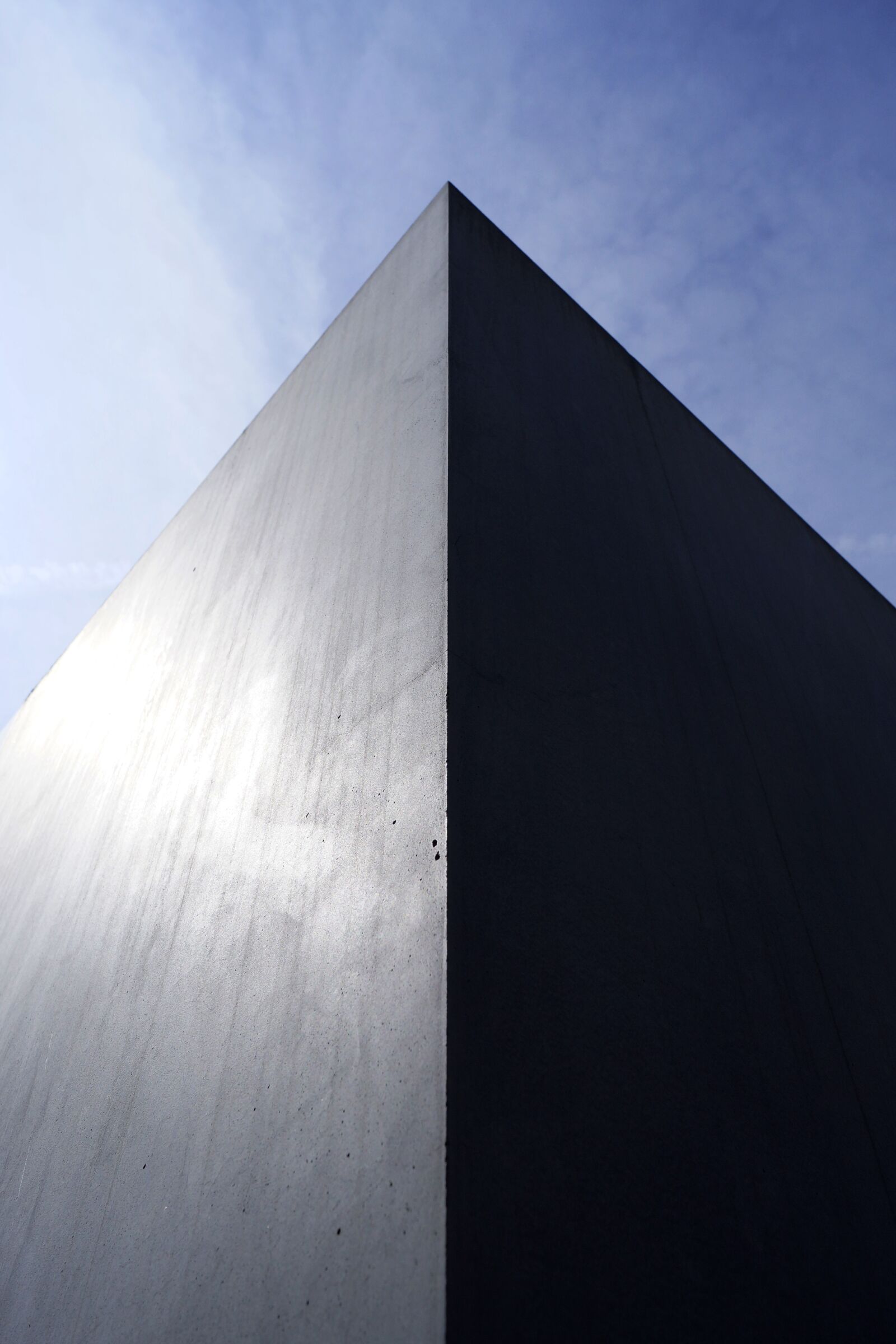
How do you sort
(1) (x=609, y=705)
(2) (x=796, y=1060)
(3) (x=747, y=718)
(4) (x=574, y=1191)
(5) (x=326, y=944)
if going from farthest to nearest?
(3) (x=747, y=718) → (1) (x=609, y=705) → (2) (x=796, y=1060) → (5) (x=326, y=944) → (4) (x=574, y=1191)

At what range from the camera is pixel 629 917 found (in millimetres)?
1152

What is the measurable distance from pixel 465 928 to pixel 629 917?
340 mm

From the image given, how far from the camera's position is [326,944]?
110 centimetres

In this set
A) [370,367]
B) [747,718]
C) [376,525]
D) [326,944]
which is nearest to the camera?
[326,944]

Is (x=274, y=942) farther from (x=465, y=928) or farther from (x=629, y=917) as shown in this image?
(x=629, y=917)

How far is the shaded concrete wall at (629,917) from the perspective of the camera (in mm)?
846

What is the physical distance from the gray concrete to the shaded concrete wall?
0.24 feet

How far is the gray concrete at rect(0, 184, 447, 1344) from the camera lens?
2.89ft

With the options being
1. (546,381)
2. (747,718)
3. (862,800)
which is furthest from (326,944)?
(862,800)

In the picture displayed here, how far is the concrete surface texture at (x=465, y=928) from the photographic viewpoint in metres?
0.86

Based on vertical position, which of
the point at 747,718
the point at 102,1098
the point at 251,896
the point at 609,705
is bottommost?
the point at 102,1098

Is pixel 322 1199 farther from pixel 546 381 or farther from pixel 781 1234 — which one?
pixel 546 381

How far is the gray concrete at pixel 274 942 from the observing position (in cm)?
88

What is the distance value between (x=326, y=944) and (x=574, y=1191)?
45 cm
